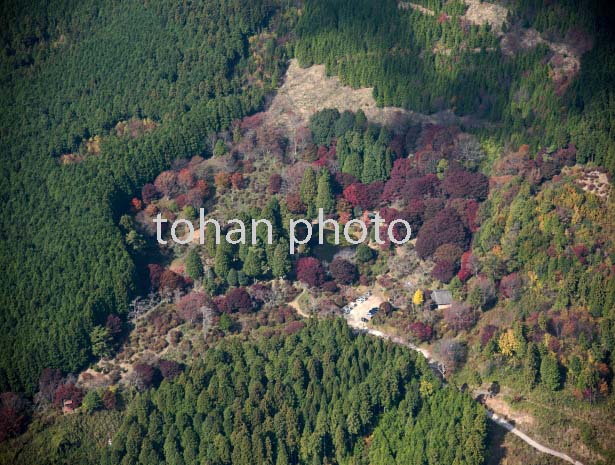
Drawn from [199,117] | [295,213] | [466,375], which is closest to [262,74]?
[199,117]

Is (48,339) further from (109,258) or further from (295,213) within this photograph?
(295,213)

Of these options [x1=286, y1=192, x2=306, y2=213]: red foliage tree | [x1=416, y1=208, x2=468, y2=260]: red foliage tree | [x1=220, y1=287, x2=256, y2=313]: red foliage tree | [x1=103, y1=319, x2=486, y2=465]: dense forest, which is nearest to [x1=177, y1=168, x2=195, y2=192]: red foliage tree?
[x1=286, y1=192, x2=306, y2=213]: red foliage tree

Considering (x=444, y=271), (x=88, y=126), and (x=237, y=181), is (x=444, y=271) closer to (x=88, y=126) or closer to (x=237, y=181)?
(x=237, y=181)

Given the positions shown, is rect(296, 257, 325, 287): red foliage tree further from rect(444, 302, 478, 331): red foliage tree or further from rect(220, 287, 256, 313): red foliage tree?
rect(444, 302, 478, 331): red foliage tree

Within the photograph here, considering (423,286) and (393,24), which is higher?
(393,24)

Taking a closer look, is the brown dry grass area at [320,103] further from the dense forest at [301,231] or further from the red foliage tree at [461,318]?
the red foliage tree at [461,318]

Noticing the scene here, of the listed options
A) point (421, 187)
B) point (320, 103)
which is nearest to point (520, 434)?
point (421, 187)

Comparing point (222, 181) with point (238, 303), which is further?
point (222, 181)
